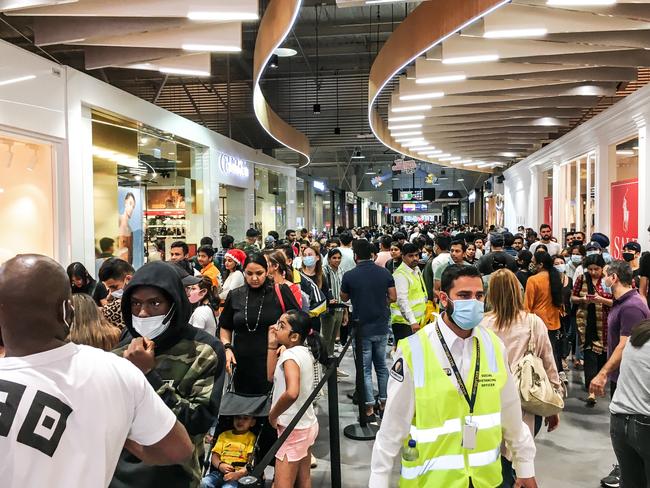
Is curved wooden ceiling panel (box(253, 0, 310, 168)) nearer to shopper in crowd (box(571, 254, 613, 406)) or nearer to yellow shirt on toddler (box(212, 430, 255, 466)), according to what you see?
yellow shirt on toddler (box(212, 430, 255, 466))

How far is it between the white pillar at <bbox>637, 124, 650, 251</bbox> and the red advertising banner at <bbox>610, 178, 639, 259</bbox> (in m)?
0.31

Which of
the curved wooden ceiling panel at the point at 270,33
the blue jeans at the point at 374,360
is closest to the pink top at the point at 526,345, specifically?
the blue jeans at the point at 374,360

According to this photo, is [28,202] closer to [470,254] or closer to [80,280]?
[80,280]

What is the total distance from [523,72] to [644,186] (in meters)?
2.47

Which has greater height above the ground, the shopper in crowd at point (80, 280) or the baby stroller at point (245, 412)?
the shopper in crowd at point (80, 280)

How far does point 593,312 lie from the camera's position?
5.66 metres

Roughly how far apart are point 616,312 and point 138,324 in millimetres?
3225

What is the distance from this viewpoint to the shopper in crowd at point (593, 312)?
18.3 feet

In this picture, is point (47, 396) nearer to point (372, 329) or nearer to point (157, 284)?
point (157, 284)

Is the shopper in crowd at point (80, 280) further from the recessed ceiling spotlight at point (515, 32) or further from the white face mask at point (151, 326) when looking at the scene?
the recessed ceiling spotlight at point (515, 32)

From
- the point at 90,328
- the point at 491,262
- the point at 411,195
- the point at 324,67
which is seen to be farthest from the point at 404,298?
the point at 411,195

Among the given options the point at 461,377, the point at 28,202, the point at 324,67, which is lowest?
the point at 461,377

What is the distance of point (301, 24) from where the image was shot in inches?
500

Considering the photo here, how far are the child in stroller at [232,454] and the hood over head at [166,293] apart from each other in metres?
1.29
